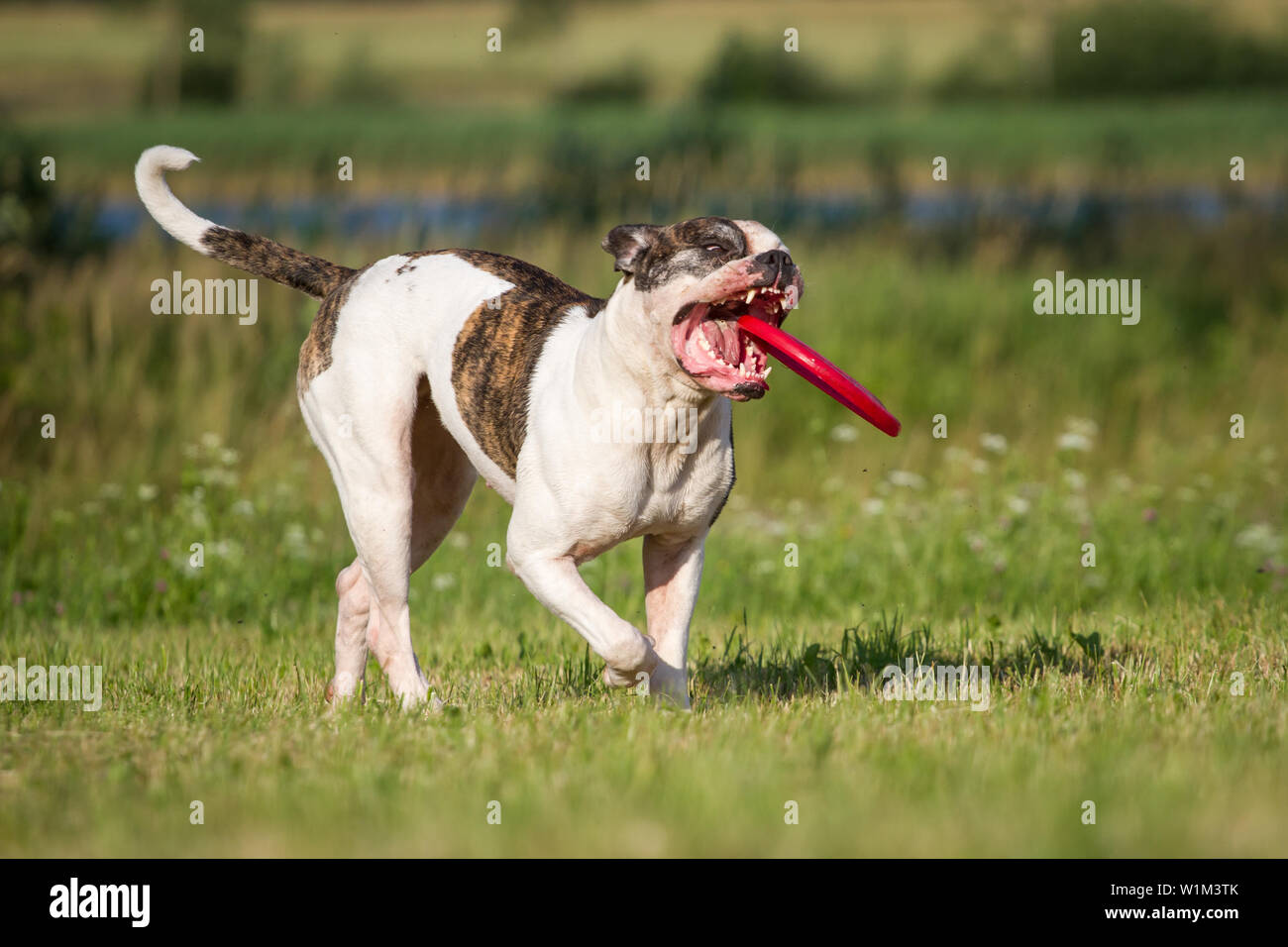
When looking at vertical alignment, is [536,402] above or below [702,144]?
below

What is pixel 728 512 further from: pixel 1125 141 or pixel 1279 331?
pixel 1125 141

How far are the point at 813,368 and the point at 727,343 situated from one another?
1.01 feet

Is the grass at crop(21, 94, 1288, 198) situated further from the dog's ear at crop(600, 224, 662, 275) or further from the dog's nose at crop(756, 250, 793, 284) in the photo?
the dog's nose at crop(756, 250, 793, 284)

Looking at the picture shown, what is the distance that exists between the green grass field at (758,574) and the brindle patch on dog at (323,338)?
1324 millimetres

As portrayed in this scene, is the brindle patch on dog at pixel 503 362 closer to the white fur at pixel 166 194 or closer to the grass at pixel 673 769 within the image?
the grass at pixel 673 769

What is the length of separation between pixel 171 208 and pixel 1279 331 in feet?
30.6

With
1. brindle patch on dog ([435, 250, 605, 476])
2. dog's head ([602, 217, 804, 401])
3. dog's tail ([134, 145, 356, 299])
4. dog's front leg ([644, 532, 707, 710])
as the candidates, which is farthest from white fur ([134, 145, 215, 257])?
dog's front leg ([644, 532, 707, 710])

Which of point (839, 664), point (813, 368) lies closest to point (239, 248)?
point (813, 368)

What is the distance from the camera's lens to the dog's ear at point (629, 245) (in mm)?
5273

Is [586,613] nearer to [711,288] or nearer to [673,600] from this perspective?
[673,600]

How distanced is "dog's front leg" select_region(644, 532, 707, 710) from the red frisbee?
2.45ft

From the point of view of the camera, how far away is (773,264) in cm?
495

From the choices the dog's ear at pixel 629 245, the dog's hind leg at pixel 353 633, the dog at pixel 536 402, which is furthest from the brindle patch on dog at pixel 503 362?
the dog's hind leg at pixel 353 633

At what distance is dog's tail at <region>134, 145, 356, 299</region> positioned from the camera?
6.68 metres
